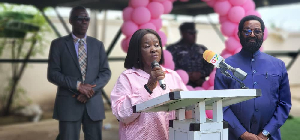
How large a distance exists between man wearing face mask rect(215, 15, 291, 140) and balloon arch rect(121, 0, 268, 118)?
2030mm

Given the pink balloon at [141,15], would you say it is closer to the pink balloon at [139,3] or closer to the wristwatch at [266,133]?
the pink balloon at [139,3]

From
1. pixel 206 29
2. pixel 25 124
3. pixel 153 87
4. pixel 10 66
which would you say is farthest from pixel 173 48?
pixel 206 29

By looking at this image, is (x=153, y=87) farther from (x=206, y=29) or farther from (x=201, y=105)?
(x=206, y=29)

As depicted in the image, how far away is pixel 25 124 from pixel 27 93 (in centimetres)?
115

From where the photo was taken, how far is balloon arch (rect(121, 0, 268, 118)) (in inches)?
193

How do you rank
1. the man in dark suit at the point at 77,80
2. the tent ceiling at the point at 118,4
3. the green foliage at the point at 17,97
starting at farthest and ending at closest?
the green foliage at the point at 17,97, the tent ceiling at the point at 118,4, the man in dark suit at the point at 77,80

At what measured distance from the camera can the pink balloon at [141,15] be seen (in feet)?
16.0

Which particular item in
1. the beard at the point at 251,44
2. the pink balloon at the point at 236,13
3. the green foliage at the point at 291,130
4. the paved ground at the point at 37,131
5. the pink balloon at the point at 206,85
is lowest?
the paved ground at the point at 37,131

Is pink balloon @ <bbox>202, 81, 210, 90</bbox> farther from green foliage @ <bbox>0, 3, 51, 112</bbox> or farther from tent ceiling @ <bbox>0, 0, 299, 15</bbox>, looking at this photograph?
green foliage @ <bbox>0, 3, 51, 112</bbox>

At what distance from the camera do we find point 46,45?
9.07 metres

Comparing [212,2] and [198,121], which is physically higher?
[212,2]

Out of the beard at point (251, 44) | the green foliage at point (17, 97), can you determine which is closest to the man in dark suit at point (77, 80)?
the beard at point (251, 44)

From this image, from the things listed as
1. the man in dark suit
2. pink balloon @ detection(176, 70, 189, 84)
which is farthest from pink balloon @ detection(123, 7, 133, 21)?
the man in dark suit

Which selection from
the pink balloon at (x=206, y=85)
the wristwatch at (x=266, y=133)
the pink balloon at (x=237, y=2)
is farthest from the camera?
the pink balloon at (x=237, y=2)
